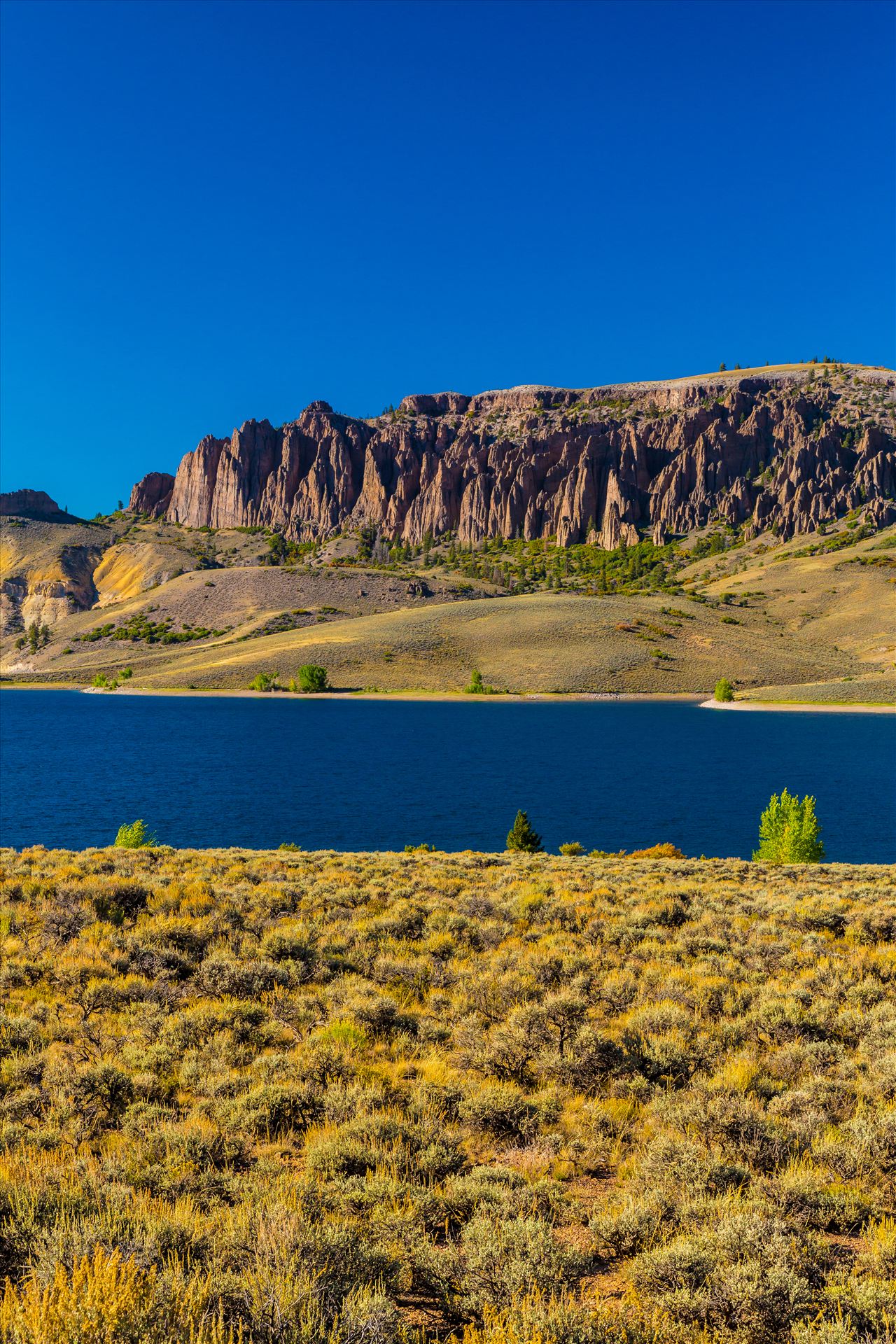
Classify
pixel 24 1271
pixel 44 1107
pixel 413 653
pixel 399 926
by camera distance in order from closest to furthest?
1. pixel 24 1271
2. pixel 44 1107
3. pixel 399 926
4. pixel 413 653

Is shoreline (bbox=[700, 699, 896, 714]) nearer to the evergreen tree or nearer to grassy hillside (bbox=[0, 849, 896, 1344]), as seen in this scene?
the evergreen tree

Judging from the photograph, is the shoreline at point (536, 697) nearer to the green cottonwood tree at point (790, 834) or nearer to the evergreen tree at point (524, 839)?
the green cottonwood tree at point (790, 834)

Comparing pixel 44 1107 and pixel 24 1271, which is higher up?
pixel 24 1271

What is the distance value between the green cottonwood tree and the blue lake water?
233 inches

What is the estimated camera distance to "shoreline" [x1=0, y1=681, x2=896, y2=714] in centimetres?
10519

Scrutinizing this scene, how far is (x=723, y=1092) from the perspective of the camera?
8734 mm

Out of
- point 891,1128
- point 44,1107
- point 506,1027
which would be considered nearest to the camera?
point 891,1128

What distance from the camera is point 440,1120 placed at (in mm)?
8141

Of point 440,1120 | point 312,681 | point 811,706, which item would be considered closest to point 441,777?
point 440,1120

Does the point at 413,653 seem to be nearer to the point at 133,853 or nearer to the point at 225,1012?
the point at 133,853

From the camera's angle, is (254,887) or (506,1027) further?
(254,887)

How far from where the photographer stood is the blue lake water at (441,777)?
40.7 meters

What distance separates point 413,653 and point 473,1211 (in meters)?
135

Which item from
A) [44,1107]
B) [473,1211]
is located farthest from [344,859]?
[473,1211]
